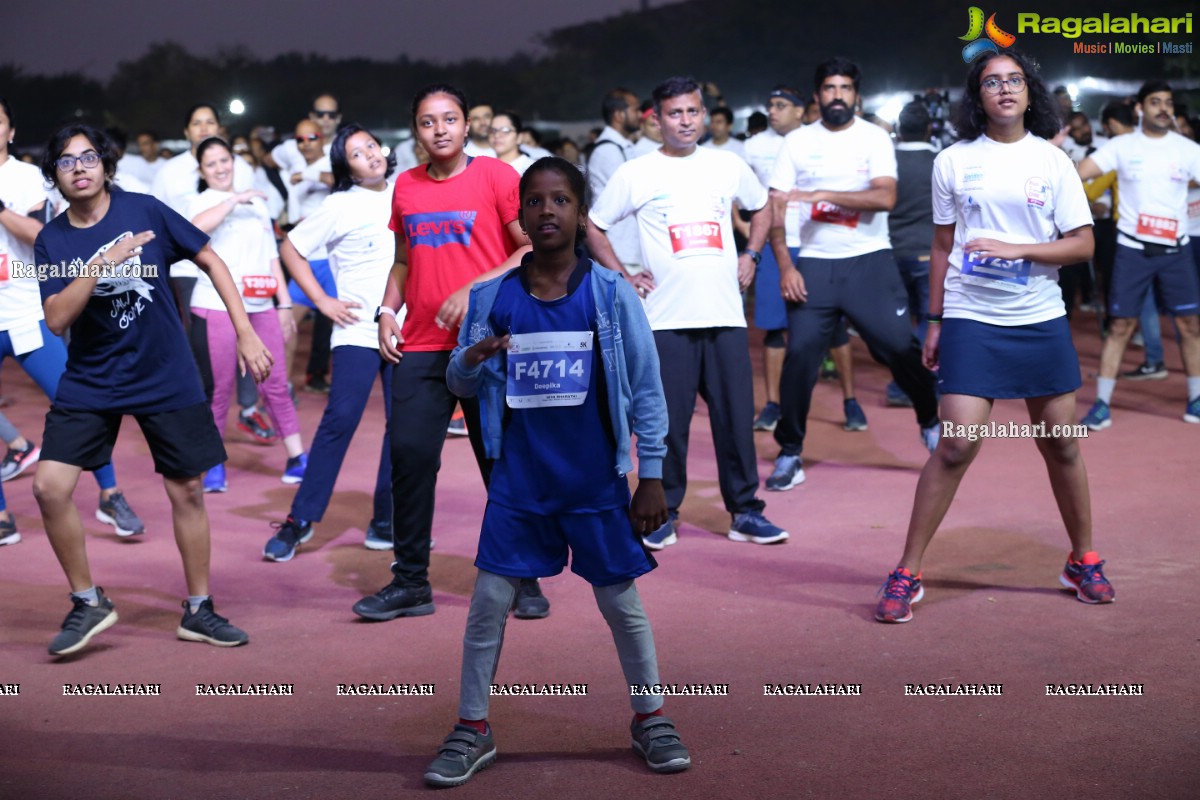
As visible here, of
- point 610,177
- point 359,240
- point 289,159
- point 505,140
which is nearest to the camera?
point 359,240

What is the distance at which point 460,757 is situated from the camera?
385 cm

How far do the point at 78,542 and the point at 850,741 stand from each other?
10.4 ft

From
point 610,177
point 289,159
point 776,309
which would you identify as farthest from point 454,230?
point 289,159

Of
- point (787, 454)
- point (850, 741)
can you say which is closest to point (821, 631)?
point (850, 741)

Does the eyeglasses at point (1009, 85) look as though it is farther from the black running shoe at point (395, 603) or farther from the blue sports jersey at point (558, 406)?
the black running shoe at point (395, 603)

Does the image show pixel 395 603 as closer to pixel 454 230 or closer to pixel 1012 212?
pixel 454 230

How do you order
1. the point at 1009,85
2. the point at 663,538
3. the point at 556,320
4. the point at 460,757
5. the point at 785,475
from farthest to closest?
1. the point at 785,475
2. the point at 663,538
3. the point at 1009,85
4. the point at 556,320
5. the point at 460,757

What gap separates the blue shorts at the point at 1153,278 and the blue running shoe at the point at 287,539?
586cm

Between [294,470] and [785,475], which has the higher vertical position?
[294,470]

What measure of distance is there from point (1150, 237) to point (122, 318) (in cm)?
708

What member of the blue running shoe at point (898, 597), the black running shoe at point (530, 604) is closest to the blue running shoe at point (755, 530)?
the blue running shoe at point (898, 597)

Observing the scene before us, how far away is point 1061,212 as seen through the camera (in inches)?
206

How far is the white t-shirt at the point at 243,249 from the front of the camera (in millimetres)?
8078

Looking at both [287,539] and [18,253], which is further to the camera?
[18,253]
